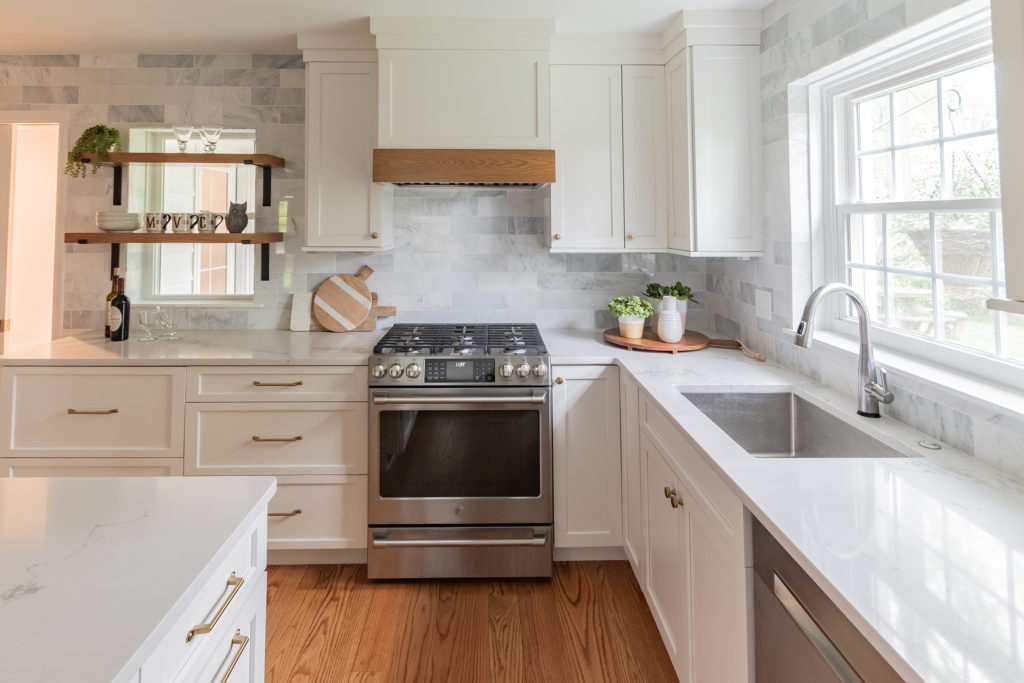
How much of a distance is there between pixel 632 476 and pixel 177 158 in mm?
2539

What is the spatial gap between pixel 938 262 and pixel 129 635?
2.07m

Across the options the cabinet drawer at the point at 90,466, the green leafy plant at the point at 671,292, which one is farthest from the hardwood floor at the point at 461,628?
the green leafy plant at the point at 671,292

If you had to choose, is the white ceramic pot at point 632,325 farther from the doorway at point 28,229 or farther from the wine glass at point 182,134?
the doorway at point 28,229

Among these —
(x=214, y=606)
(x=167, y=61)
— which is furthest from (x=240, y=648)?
(x=167, y=61)

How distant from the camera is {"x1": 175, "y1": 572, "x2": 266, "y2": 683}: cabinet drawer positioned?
Answer: 2.85 ft

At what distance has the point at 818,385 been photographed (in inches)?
80.6

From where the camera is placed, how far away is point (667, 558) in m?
1.87

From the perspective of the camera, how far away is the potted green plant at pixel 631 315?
2.75m

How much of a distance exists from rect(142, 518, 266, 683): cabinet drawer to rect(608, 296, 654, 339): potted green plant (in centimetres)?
196

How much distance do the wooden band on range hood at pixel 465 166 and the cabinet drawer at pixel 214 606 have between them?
68.2 inches

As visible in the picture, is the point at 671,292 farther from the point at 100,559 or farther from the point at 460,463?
the point at 100,559

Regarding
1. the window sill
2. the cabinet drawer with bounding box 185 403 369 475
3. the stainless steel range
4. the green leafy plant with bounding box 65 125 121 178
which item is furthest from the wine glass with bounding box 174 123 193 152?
the window sill

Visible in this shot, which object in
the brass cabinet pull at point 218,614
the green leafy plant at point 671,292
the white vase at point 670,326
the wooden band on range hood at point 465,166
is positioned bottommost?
the brass cabinet pull at point 218,614

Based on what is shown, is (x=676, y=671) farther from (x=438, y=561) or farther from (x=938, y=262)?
(x=938, y=262)
